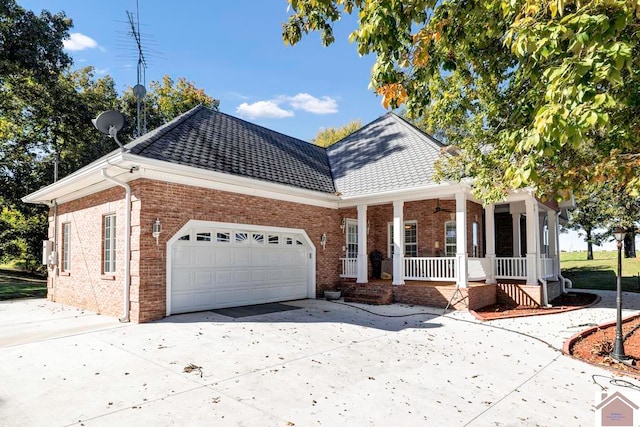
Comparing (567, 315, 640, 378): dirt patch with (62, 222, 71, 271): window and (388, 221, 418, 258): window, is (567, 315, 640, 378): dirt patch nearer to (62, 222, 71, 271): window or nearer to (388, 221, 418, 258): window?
(388, 221, 418, 258): window

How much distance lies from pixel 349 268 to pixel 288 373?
845 centimetres

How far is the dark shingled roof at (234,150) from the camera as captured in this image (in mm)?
9703

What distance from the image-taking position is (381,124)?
17.6m

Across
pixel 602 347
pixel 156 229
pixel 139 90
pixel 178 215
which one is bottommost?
pixel 602 347

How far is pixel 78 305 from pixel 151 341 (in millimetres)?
5851

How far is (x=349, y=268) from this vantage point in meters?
13.8

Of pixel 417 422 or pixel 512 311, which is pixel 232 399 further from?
pixel 512 311

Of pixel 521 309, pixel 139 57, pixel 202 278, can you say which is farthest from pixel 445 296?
pixel 139 57

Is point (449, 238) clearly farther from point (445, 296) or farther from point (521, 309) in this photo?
point (521, 309)

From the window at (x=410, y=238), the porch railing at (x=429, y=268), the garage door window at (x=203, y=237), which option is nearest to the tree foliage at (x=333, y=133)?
the window at (x=410, y=238)

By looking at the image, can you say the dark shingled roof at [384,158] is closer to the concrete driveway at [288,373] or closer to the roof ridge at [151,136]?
the concrete driveway at [288,373]

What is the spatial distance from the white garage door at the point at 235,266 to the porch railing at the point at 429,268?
3262 mm

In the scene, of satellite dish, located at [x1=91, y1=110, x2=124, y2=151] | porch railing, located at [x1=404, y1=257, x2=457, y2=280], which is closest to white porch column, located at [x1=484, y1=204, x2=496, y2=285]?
porch railing, located at [x1=404, y1=257, x2=457, y2=280]

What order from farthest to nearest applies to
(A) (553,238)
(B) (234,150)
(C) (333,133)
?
(C) (333,133), (A) (553,238), (B) (234,150)
